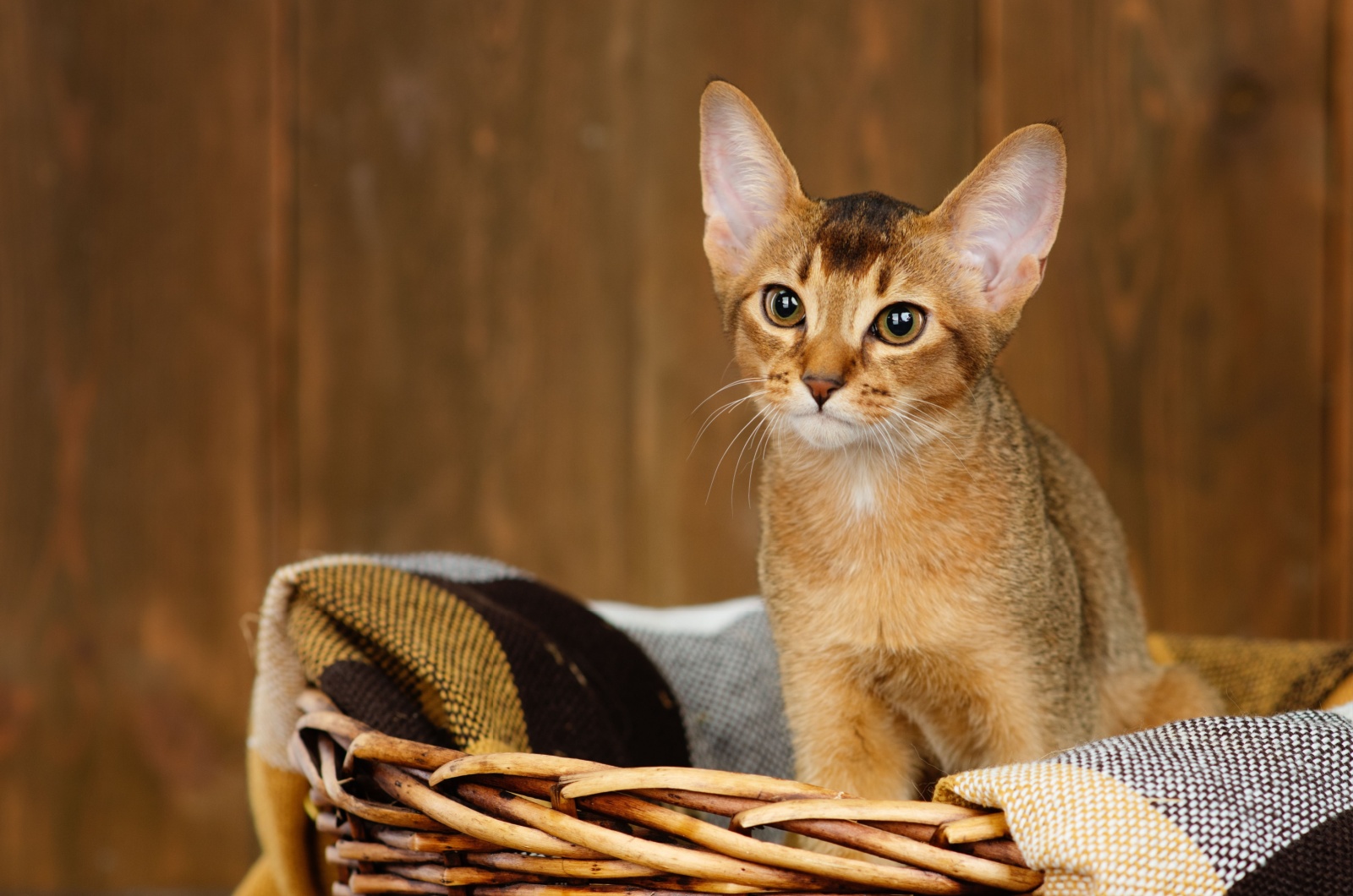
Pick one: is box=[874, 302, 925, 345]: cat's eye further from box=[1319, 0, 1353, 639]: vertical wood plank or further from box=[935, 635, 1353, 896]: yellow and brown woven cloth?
box=[1319, 0, 1353, 639]: vertical wood plank

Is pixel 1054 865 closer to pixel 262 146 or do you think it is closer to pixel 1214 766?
pixel 1214 766

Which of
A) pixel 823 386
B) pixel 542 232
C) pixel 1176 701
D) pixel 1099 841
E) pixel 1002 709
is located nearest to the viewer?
pixel 1099 841

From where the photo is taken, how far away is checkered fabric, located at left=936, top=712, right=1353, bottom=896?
72cm

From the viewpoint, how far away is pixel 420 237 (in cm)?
184

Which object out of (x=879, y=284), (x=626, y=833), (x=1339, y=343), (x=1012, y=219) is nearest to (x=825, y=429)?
(x=879, y=284)

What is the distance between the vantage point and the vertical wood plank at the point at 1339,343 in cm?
181

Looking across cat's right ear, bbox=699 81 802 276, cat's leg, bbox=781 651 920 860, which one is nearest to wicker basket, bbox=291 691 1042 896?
cat's leg, bbox=781 651 920 860

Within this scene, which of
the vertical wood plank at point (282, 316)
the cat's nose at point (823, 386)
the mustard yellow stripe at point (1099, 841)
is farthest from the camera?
the vertical wood plank at point (282, 316)

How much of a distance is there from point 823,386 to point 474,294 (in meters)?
0.97

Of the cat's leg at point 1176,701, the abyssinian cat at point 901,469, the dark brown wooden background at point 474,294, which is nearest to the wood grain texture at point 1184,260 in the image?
the dark brown wooden background at point 474,294

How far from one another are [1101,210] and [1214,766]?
123 centimetres

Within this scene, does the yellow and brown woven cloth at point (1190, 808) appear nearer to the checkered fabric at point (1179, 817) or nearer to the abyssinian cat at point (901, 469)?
the checkered fabric at point (1179, 817)

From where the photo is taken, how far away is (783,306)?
3.64ft

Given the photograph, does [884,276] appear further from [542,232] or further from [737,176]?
[542,232]
